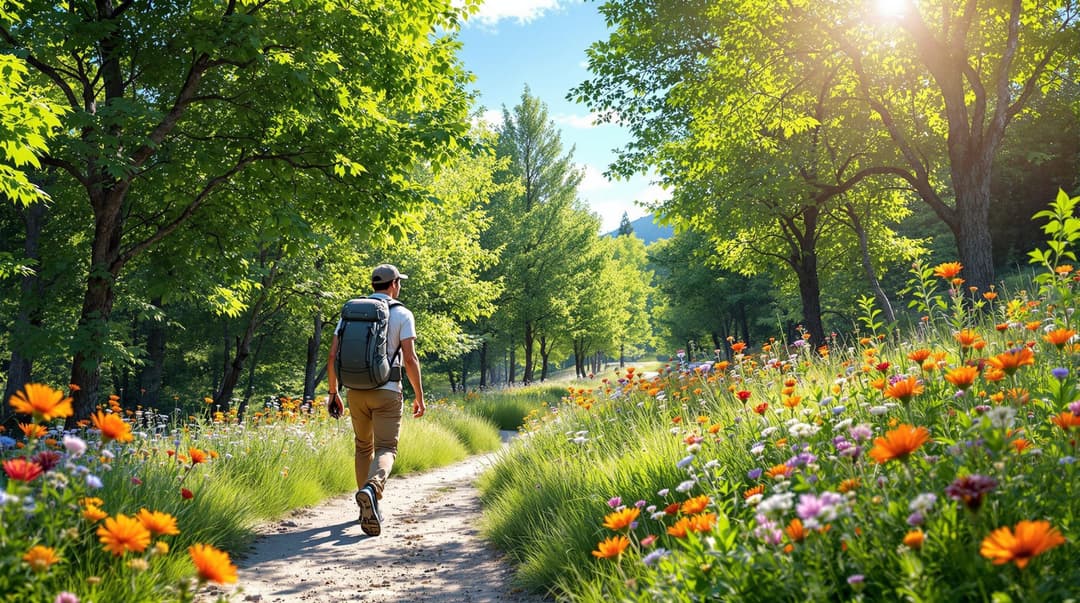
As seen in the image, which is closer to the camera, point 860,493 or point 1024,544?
point 1024,544

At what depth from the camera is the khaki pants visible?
530 centimetres

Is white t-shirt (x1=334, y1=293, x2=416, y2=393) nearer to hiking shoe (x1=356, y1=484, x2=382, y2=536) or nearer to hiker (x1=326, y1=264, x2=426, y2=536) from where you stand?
hiker (x1=326, y1=264, x2=426, y2=536)

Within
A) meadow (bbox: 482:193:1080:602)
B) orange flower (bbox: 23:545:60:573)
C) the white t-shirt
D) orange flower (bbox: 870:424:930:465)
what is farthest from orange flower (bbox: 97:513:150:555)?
the white t-shirt

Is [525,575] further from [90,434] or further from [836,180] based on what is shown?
[836,180]

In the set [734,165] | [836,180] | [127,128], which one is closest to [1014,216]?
[836,180]

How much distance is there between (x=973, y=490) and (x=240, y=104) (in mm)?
8099

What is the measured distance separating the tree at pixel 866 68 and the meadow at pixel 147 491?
26.6 ft

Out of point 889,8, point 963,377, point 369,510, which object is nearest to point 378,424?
point 369,510

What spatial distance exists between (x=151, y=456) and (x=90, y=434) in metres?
1.48

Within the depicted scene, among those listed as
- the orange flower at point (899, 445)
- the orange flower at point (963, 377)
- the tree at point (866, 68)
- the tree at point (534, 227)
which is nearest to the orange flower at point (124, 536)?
the orange flower at point (899, 445)

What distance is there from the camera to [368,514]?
5023 mm

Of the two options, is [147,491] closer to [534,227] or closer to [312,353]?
[312,353]

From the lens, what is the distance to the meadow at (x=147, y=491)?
1.74 meters

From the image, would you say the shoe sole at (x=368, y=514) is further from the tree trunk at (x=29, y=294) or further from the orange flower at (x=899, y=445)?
the tree trunk at (x=29, y=294)
